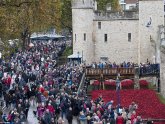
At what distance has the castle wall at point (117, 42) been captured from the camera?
67688mm

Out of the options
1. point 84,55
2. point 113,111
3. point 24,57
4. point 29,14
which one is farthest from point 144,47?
point 113,111

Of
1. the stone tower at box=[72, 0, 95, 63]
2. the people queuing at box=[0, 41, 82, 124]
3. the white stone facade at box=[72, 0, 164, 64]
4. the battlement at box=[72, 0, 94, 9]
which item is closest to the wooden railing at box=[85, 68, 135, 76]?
the people queuing at box=[0, 41, 82, 124]

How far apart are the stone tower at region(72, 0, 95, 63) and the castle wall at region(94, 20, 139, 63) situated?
1.21 meters

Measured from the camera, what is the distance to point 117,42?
68.4 metres

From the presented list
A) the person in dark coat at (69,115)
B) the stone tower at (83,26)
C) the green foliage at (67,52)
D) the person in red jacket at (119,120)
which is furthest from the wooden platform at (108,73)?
the green foliage at (67,52)

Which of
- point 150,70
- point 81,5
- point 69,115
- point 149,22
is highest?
point 81,5

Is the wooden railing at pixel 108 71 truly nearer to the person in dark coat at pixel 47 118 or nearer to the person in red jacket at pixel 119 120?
the person in dark coat at pixel 47 118

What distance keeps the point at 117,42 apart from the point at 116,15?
310 cm

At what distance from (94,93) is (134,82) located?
6019mm

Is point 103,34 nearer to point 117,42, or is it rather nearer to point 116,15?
point 117,42

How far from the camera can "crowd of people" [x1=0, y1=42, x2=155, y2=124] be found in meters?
34.8

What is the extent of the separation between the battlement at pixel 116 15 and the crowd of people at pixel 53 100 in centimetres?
1213

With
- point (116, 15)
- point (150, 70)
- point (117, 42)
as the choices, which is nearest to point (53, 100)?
point (150, 70)

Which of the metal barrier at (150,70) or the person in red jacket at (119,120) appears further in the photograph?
the metal barrier at (150,70)
